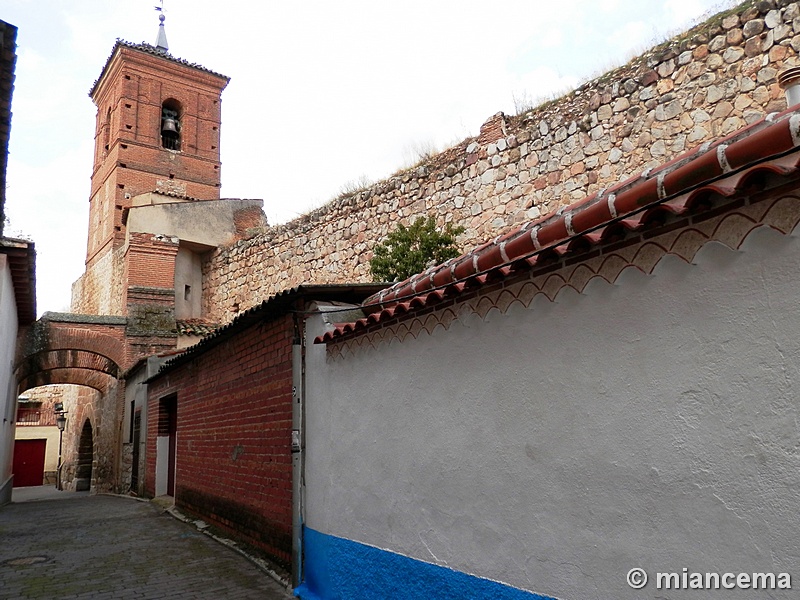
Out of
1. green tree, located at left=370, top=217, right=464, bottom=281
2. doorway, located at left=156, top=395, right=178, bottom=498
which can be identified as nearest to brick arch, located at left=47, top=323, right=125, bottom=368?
doorway, located at left=156, top=395, right=178, bottom=498

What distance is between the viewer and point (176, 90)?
71.9ft

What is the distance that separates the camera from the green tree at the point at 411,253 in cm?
792

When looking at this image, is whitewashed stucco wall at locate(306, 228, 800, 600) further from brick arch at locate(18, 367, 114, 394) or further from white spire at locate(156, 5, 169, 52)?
white spire at locate(156, 5, 169, 52)

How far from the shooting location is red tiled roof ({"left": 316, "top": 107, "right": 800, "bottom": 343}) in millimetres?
1945

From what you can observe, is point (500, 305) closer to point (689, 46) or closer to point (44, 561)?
point (689, 46)

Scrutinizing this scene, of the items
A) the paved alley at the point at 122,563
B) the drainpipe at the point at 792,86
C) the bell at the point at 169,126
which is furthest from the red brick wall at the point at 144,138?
the drainpipe at the point at 792,86

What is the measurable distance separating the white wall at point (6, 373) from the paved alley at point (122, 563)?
331 centimetres

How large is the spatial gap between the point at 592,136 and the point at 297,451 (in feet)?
17.9

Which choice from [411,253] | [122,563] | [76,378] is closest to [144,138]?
[76,378]

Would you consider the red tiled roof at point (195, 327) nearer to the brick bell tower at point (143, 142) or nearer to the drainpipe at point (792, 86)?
the brick bell tower at point (143, 142)

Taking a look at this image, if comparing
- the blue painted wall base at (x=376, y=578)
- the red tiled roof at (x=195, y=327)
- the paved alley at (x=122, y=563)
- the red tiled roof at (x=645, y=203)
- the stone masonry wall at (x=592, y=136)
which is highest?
the stone masonry wall at (x=592, y=136)

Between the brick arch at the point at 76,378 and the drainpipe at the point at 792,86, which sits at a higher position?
the drainpipe at the point at 792,86

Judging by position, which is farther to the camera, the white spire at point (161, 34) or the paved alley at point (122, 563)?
the white spire at point (161, 34)

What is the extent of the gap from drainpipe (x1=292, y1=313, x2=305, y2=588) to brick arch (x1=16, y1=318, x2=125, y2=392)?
1169 centimetres
